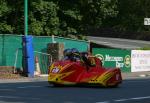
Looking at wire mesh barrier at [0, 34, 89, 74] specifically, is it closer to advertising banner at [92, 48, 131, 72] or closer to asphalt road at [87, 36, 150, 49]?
advertising banner at [92, 48, 131, 72]

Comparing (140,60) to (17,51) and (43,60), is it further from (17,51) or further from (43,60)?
(17,51)

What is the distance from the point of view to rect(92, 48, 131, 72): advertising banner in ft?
125

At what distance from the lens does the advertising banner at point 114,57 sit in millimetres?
37963

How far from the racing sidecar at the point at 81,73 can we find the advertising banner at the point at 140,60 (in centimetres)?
1938

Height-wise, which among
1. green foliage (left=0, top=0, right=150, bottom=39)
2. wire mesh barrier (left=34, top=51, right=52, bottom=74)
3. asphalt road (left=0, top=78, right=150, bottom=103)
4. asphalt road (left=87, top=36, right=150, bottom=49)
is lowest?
asphalt road (left=87, top=36, right=150, bottom=49)

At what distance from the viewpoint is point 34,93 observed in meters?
17.5

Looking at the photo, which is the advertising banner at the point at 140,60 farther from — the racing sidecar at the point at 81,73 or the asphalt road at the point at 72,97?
the asphalt road at the point at 72,97

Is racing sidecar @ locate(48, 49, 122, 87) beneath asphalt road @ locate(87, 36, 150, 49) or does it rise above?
above

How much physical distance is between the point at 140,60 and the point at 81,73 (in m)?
20.7

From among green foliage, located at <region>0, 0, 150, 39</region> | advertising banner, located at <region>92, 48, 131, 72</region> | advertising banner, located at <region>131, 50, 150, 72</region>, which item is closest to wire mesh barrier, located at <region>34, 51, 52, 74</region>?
green foliage, located at <region>0, 0, 150, 39</region>

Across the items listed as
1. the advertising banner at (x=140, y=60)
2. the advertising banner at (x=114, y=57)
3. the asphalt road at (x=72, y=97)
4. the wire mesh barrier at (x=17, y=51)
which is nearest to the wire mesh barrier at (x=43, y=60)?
the wire mesh barrier at (x=17, y=51)

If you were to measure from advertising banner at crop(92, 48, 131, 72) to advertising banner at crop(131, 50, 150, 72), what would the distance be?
1.69ft

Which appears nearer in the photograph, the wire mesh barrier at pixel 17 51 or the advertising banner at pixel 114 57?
the wire mesh barrier at pixel 17 51

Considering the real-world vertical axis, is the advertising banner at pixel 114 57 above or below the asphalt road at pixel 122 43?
above
